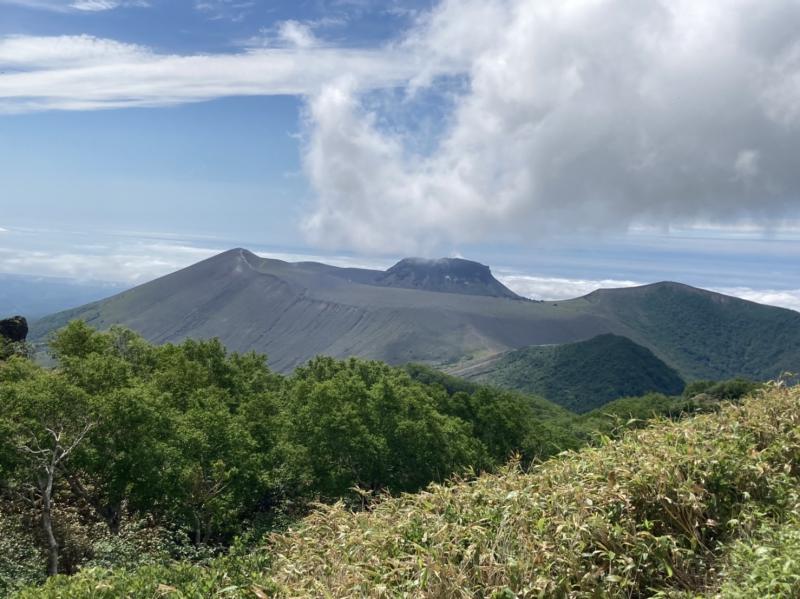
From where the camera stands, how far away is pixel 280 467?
29.5 meters

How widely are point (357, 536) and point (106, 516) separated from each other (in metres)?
19.6

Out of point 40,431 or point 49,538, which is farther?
point 40,431

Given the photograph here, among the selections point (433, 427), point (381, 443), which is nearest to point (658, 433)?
point (381, 443)

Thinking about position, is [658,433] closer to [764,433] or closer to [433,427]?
[764,433]

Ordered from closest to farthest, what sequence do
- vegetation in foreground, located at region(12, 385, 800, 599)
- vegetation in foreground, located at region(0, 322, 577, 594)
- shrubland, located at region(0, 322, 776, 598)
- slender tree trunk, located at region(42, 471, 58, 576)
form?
Result: 1. vegetation in foreground, located at region(12, 385, 800, 599)
2. shrubland, located at region(0, 322, 776, 598)
3. slender tree trunk, located at region(42, 471, 58, 576)
4. vegetation in foreground, located at region(0, 322, 577, 594)

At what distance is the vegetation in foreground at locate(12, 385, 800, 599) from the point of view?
636cm

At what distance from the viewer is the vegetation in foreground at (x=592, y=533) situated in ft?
20.9

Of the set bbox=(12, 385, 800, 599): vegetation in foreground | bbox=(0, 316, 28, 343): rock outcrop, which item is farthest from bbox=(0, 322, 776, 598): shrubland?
bbox=(0, 316, 28, 343): rock outcrop

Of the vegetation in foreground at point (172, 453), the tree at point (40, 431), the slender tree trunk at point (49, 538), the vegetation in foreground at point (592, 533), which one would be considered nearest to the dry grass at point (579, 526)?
the vegetation in foreground at point (592, 533)

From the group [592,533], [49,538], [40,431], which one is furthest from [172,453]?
A: [592,533]

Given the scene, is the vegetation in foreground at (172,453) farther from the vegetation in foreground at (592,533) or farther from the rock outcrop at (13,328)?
the rock outcrop at (13,328)

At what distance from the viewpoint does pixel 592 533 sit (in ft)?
22.1

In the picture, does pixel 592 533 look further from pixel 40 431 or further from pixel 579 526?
pixel 40 431

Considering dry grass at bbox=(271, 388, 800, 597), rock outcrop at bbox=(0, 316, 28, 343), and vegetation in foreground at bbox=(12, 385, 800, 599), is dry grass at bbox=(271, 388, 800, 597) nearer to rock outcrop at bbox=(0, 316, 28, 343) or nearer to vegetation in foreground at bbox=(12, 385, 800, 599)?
vegetation in foreground at bbox=(12, 385, 800, 599)
